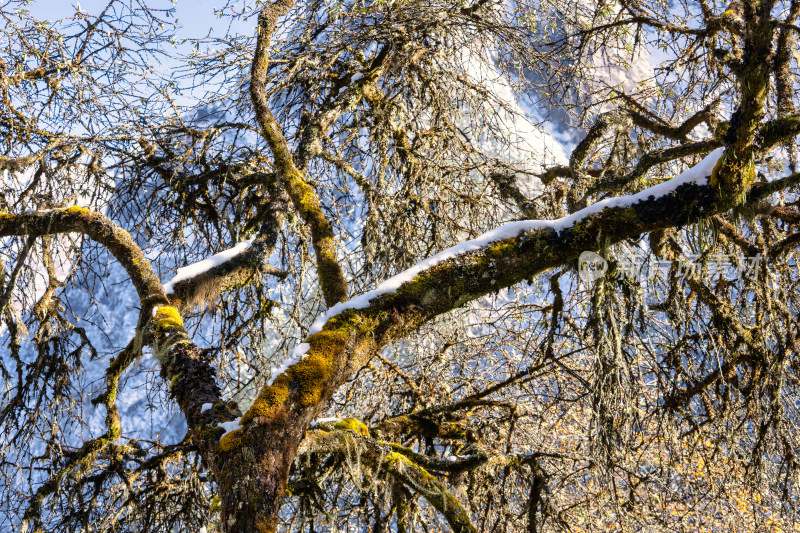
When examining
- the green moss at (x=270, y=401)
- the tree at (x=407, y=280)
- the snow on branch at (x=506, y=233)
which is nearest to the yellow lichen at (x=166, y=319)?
the tree at (x=407, y=280)

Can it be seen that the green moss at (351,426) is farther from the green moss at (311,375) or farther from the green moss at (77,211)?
the green moss at (77,211)

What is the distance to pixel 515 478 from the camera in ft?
14.0

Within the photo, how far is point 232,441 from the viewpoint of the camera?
1860mm

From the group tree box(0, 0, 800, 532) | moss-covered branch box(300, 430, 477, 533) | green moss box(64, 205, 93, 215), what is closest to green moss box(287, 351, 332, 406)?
tree box(0, 0, 800, 532)

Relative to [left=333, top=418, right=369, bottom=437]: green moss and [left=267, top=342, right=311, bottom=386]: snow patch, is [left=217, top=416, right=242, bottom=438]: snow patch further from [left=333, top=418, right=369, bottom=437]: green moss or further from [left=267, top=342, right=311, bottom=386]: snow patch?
[left=333, top=418, right=369, bottom=437]: green moss

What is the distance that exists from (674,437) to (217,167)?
370 centimetres

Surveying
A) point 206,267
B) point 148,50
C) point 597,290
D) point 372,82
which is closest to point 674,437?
point 597,290

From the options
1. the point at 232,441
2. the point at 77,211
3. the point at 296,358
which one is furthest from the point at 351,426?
the point at 77,211

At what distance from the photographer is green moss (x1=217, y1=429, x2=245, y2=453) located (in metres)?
1.84

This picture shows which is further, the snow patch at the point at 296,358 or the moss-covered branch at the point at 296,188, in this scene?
the moss-covered branch at the point at 296,188

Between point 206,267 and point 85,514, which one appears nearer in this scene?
point 206,267

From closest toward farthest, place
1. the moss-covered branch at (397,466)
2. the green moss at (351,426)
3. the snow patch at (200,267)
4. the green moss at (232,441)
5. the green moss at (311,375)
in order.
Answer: the green moss at (232,441) < the green moss at (311,375) < the moss-covered branch at (397,466) < the green moss at (351,426) < the snow patch at (200,267)

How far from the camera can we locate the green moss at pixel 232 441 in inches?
72.6

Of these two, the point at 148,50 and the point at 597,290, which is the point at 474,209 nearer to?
the point at 597,290
